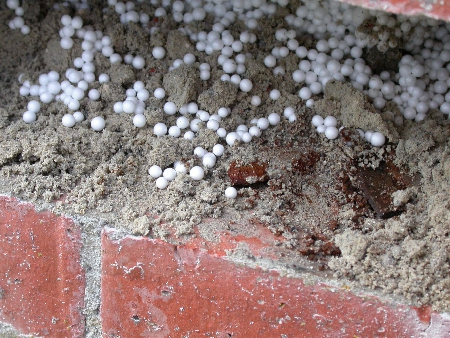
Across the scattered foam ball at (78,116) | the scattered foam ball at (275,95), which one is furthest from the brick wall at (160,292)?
the scattered foam ball at (275,95)

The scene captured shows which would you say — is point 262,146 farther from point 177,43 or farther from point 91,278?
point 91,278

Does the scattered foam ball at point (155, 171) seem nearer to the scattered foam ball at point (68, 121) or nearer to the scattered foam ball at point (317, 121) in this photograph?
the scattered foam ball at point (68, 121)

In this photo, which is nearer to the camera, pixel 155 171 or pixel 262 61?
pixel 155 171

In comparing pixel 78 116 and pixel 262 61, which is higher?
pixel 262 61

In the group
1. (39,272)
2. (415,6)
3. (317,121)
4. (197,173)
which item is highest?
(415,6)

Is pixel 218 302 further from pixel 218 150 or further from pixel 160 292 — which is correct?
pixel 218 150

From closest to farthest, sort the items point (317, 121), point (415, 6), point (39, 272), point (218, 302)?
point (415, 6), point (218, 302), point (39, 272), point (317, 121)

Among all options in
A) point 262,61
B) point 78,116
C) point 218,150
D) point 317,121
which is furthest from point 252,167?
point 78,116

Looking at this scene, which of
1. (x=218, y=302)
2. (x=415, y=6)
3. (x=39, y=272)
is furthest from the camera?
(x=39, y=272)
